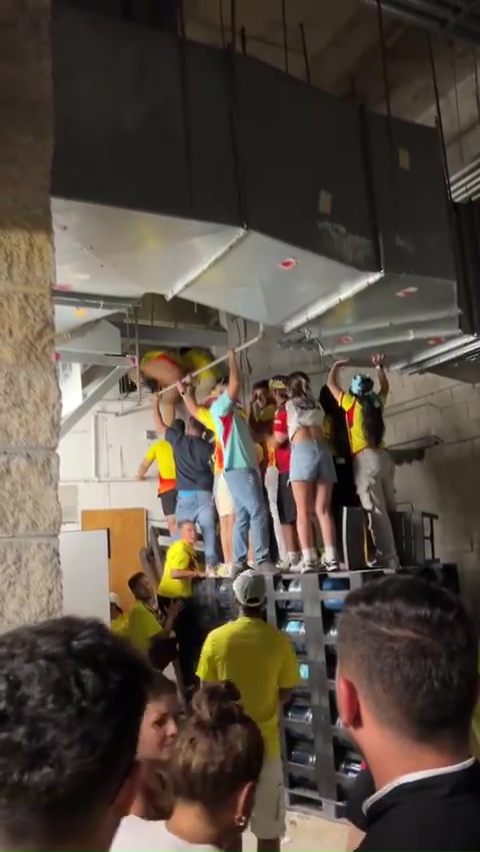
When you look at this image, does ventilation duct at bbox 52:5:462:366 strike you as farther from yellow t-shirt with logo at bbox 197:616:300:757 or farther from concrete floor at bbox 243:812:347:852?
concrete floor at bbox 243:812:347:852

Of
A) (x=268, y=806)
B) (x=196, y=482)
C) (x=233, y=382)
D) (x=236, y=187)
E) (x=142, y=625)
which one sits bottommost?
(x=268, y=806)

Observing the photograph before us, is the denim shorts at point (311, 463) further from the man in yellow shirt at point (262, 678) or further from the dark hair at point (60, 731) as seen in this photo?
the dark hair at point (60, 731)

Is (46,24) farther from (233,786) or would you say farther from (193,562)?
(193,562)

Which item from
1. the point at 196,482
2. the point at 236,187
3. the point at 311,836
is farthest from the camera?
the point at 196,482

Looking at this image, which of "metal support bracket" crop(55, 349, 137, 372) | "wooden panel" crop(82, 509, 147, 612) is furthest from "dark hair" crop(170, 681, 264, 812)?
"wooden panel" crop(82, 509, 147, 612)

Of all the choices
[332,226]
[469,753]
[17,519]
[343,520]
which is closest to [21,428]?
[17,519]

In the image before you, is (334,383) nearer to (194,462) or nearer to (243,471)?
(243,471)

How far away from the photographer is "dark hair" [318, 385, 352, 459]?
513 centimetres

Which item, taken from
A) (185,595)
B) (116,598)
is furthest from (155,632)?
(116,598)

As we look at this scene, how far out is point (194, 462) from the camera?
19.5 feet

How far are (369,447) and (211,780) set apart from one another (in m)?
3.56

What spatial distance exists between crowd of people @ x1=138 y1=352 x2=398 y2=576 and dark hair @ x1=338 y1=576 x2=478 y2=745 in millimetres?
3299

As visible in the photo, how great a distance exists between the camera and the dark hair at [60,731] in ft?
2.21

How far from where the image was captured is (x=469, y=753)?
3.58ft
